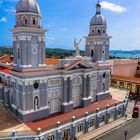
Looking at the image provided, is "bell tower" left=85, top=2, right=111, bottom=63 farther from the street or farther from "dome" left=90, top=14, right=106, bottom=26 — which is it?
the street

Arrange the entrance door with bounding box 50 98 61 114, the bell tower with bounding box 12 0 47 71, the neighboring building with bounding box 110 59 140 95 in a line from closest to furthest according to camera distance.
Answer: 1. the bell tower with bounding box 12 0 47 71
2. the entrance door with bounding box 50 98 61 114
3. the neighboring building with bounding box 110 59 140 95

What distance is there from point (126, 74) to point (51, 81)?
143 ft

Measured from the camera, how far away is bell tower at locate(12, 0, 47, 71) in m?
23.6

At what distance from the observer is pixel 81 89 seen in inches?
1198

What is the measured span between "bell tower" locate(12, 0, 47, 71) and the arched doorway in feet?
22.3

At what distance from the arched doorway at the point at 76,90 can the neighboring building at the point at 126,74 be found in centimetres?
2311

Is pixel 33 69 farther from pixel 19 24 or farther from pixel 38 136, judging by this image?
pixel 38 136

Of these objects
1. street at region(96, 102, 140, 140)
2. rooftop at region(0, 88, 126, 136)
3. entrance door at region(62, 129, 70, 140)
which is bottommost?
street at region(96, 102, 140, 140)

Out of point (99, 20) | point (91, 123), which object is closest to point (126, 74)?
point (99, 20)

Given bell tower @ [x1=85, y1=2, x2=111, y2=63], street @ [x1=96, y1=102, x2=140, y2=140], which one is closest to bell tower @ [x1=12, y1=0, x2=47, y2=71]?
bell tower @ [x1=85, y1=2, x2=111, y2=63]

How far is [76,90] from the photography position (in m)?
29.9

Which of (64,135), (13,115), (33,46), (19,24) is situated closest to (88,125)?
(64,135)

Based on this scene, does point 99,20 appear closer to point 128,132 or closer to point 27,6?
point 27,6

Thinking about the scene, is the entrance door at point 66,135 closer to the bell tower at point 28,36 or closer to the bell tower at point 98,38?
the bell tower at point 28,36
